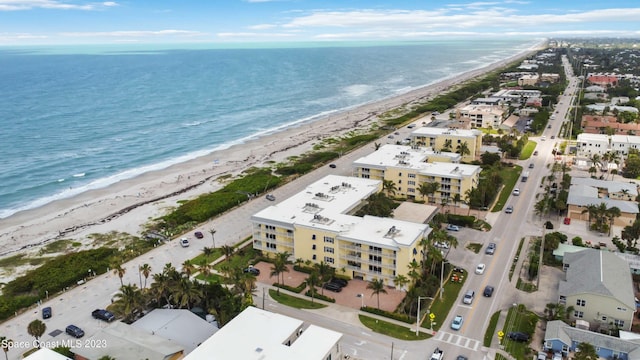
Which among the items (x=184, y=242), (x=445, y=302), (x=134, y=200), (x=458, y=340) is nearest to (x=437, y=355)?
(x=458, y=340)

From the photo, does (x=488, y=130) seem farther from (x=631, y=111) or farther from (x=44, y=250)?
(x=44, y=250)

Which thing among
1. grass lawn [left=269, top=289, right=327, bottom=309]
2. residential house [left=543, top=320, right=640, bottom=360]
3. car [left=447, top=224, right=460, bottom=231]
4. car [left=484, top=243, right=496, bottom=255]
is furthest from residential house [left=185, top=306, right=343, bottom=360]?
car [left=447, top=224, right=460, bottom=231]

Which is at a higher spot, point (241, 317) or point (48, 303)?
point (241, 317)

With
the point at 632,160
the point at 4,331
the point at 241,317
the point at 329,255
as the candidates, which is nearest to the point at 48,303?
the point at 4,331

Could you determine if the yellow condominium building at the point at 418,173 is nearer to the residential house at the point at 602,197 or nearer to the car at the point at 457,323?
the residential house at the point at 602,197

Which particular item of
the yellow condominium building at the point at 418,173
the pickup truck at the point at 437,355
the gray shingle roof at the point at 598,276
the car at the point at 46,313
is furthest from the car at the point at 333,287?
the yellow condominium building at the point at 418,173
